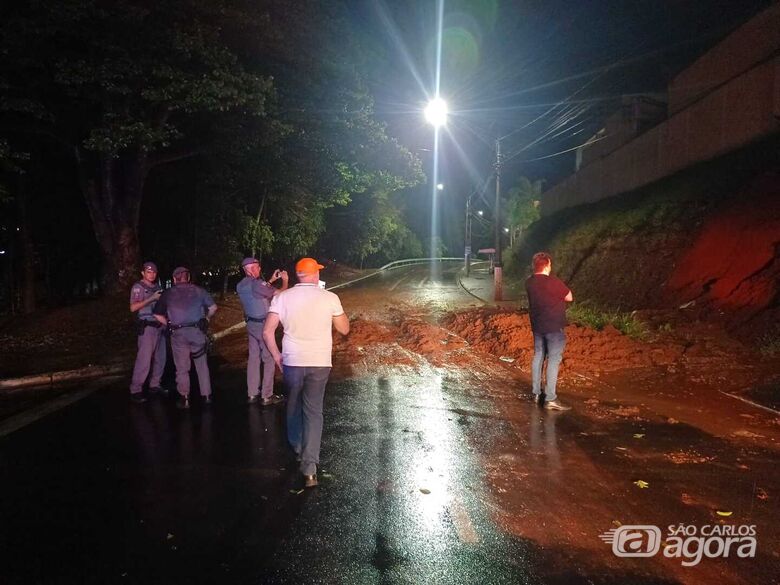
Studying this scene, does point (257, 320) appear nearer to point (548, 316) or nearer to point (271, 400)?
point (271, 400)

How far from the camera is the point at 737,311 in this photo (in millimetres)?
9984

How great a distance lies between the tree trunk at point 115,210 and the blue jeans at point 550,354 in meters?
11.7

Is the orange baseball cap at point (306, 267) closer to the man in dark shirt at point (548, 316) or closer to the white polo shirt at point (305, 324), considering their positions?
the white polo shirt at point (305, 324)

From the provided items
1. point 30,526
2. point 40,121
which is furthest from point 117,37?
point 30,526

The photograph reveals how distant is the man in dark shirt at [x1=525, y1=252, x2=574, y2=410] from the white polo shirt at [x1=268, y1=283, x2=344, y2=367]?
319 centimetres

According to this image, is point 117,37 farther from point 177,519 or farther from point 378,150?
point 177,519

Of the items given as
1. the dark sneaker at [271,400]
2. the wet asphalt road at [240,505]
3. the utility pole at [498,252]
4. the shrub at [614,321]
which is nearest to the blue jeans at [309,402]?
the wet asphalt road at [240,505]

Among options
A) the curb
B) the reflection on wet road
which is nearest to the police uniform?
the reflection on wet road

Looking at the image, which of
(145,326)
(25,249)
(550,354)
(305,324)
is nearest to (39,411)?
(145,326)

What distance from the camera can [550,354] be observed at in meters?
6.99

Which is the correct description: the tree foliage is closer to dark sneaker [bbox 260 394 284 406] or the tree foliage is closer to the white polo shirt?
dark sneaker [bbox 260 394 284 406]

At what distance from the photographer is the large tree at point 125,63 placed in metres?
10.3

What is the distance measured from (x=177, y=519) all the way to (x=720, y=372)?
812 cm

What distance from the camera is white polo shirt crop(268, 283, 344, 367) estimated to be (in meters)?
4.62
